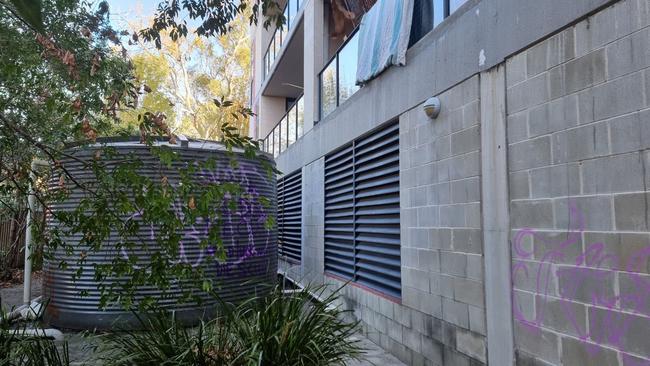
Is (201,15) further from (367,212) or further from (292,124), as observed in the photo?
(292,124)

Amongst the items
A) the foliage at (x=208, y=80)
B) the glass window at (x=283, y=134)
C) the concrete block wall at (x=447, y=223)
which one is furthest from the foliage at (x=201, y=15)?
the foliage at (x=208, y=80)

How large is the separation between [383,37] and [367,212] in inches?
94.7

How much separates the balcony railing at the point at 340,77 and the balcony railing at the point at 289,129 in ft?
5.77

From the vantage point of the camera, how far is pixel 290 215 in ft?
42.7

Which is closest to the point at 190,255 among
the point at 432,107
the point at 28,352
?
the point at 28,352

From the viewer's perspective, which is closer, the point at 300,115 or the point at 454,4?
the point at 454,4

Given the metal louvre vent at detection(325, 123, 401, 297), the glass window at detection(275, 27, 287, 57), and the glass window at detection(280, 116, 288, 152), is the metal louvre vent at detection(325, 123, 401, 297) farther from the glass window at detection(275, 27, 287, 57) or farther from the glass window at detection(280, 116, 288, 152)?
the glass window at detection(275, 27, 287, 57)

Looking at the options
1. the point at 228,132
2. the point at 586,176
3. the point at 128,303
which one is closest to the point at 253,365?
the point at 128,303

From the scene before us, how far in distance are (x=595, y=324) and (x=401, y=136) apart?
334cm

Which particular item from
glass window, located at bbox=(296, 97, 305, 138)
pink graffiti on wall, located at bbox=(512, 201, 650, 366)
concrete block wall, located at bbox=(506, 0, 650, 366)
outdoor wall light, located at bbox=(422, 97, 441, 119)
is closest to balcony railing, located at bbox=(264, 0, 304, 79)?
glass window, located at bbox=(296, 97, 305, 138)

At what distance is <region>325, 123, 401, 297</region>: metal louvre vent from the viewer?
253 inches

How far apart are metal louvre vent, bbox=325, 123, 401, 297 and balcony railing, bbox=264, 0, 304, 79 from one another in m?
5.11

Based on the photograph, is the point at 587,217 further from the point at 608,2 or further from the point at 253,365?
the point at 253,365

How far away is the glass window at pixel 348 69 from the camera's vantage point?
26.4 ft
